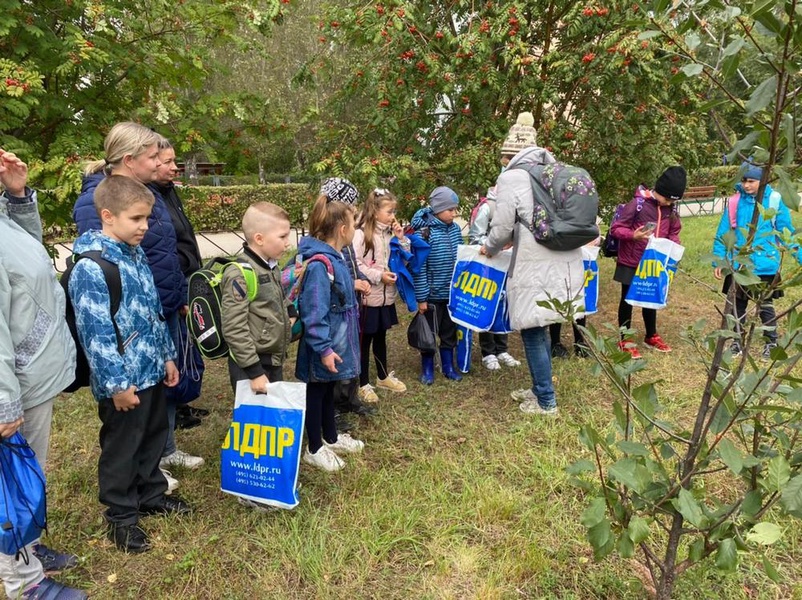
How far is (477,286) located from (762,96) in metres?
2.80

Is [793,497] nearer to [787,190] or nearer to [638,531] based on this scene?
[638,531]

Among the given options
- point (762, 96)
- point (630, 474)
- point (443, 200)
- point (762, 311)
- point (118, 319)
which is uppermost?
point (762, 96)

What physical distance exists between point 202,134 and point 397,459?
9.95 ft

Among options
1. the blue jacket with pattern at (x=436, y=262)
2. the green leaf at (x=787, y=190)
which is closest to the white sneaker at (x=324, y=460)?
the blue jacket with pattern at (x=436, y=262)

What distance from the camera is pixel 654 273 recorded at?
181 inches

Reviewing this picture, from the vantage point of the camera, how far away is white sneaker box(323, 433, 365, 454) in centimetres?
331

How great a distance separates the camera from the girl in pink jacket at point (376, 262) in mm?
3910

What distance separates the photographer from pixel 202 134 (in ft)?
14.3

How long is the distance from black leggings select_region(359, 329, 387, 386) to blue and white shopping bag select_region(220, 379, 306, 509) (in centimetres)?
153

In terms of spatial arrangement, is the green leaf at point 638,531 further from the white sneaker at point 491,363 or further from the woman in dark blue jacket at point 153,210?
the white sneaker at point 491,363

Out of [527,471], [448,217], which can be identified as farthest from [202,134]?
[527,471]

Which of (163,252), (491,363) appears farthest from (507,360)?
(163,252)

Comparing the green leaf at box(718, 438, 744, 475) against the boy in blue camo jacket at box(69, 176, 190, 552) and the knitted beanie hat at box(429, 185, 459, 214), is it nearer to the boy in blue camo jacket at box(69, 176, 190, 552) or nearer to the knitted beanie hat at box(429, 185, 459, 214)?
the boy in blue camo jacket at box(69, 176, 190, 552)

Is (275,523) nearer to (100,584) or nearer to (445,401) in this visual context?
(100,584)
